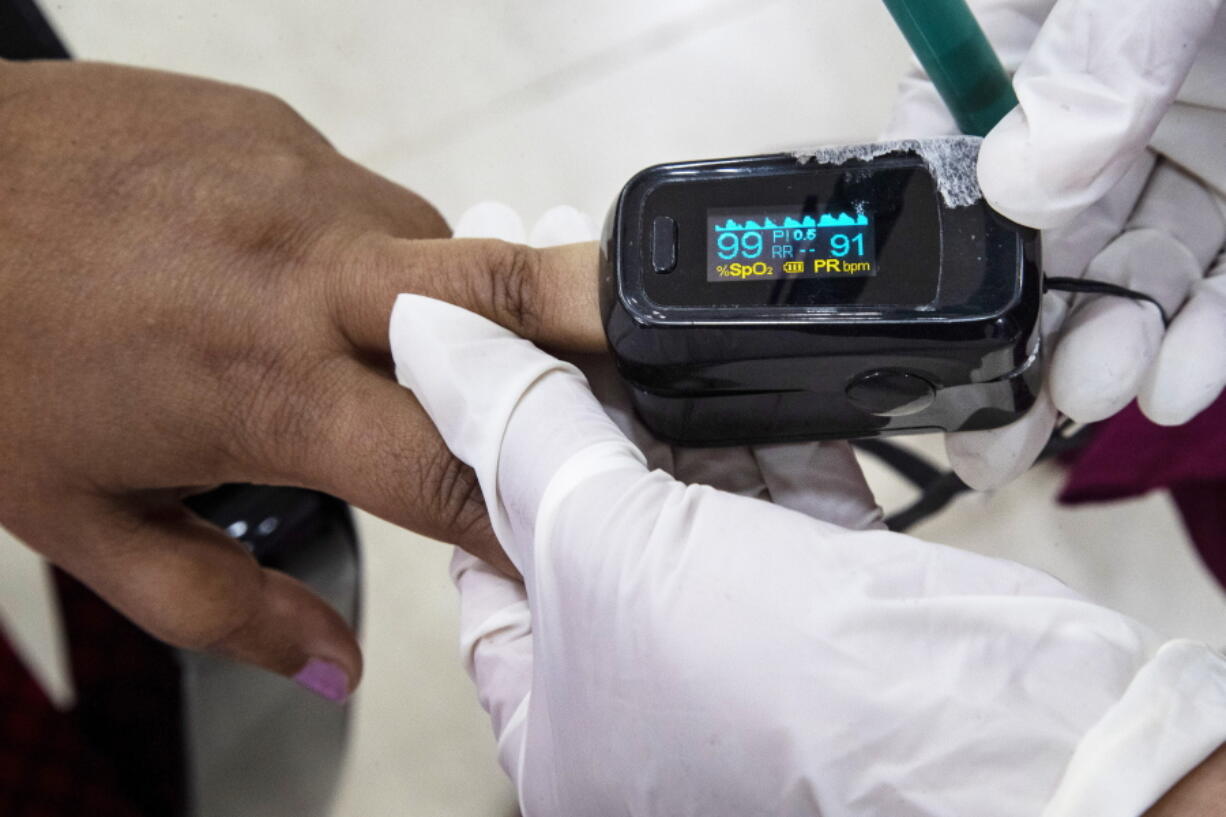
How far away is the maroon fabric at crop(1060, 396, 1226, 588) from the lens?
0.97m

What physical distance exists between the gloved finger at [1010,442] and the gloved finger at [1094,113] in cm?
14

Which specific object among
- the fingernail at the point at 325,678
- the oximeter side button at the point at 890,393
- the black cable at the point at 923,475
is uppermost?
the oximeter side button at the point at 890,393

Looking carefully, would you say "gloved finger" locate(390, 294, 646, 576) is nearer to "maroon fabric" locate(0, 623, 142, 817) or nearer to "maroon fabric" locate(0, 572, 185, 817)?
"maroon fabric" locate(0, 572, 185, 817)

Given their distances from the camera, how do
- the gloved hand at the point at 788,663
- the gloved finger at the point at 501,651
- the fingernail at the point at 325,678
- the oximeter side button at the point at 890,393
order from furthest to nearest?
the fingernail at the point at 325,678 → the gloved finger at the point at 501,651 → the oximeter side button at the point at 890,393 → the gloved hand at the point at 788,663

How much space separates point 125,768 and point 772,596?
3.19 feet

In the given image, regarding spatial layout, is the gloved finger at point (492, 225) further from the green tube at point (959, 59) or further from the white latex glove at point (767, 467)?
the green tube at point (959, 59)

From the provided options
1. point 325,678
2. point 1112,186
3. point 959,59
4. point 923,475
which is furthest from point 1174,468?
point 325,678

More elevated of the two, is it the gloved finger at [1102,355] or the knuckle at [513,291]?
the knuckle at [513,291]

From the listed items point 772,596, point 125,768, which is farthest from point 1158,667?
point 125,768

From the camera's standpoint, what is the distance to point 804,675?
0.59 m

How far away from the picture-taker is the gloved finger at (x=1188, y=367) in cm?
76

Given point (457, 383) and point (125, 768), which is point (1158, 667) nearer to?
point (457, 383)


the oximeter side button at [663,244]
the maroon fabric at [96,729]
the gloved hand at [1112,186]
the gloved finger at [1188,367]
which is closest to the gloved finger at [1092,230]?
the gloved hand at [1112,186]

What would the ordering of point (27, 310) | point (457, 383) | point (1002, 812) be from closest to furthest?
point (1002, 812)
point (457, 383)
point (27, 310)
